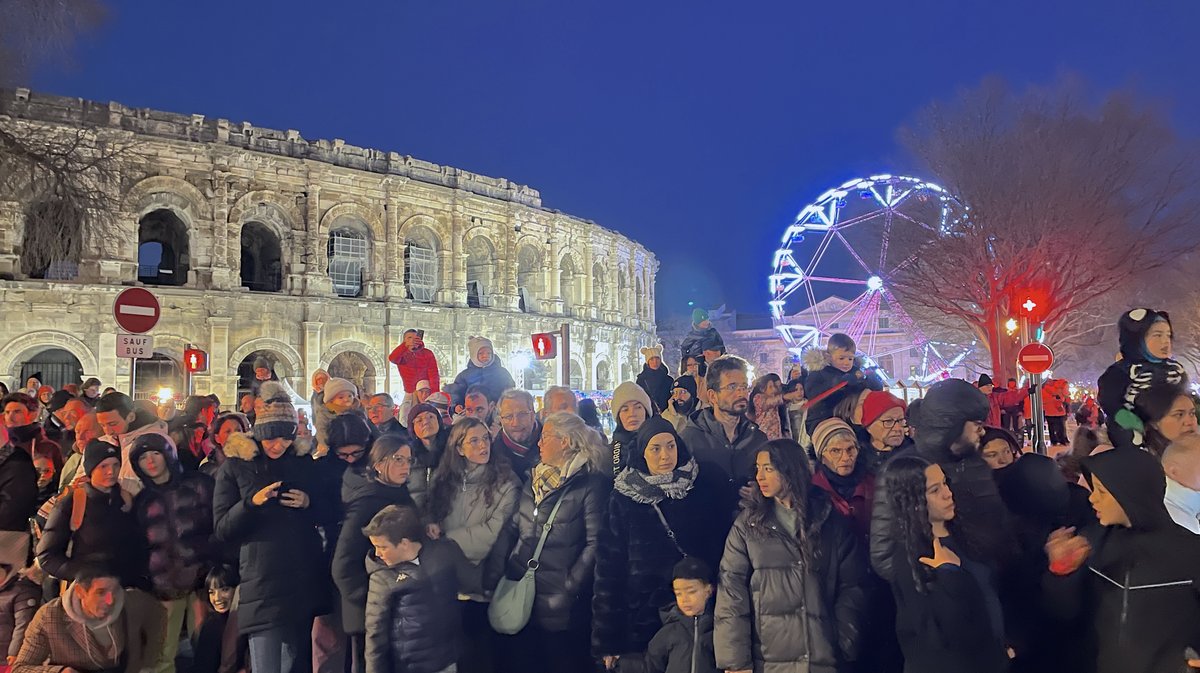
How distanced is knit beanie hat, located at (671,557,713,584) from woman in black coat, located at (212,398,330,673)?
2.18 m

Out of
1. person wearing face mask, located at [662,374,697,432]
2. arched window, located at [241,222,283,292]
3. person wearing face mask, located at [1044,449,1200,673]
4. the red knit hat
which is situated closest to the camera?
person wearing face mask, located at [1044,449,1200,673]

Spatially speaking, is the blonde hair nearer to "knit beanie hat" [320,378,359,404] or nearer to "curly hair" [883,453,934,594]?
"curly hair" [883,453,934,594]

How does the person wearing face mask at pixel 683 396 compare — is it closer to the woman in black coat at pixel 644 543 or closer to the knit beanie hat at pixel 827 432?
the knit beanie hat at pixel 827 432

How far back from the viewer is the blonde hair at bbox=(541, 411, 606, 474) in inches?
165

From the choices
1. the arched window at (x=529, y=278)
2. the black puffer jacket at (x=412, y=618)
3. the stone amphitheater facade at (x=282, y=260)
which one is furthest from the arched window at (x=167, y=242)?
the black puffer jacket at (x=412, y=618)

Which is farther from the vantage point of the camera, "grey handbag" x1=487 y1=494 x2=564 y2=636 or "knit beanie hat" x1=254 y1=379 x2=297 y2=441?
"knit beanie hat" x1=254 y1=379 x2=297 y2=441

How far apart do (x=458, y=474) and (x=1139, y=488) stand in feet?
10.9

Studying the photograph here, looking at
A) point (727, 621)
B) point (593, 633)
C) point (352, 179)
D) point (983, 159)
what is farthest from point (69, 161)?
point (983, 159)

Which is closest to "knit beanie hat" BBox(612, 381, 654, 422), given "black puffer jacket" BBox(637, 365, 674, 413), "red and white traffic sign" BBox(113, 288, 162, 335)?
"black puffer jacket" BBox(637, 365, 674, 413)

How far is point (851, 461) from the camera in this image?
3.93 meters

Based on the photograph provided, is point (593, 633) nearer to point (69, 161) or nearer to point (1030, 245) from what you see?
point (69, 161)

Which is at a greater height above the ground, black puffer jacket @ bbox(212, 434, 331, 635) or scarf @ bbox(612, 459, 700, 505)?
scarf @ bbox(612, 459, 700, 505)

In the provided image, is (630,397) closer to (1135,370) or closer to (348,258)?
(1135,370)

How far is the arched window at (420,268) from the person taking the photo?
28047mm
